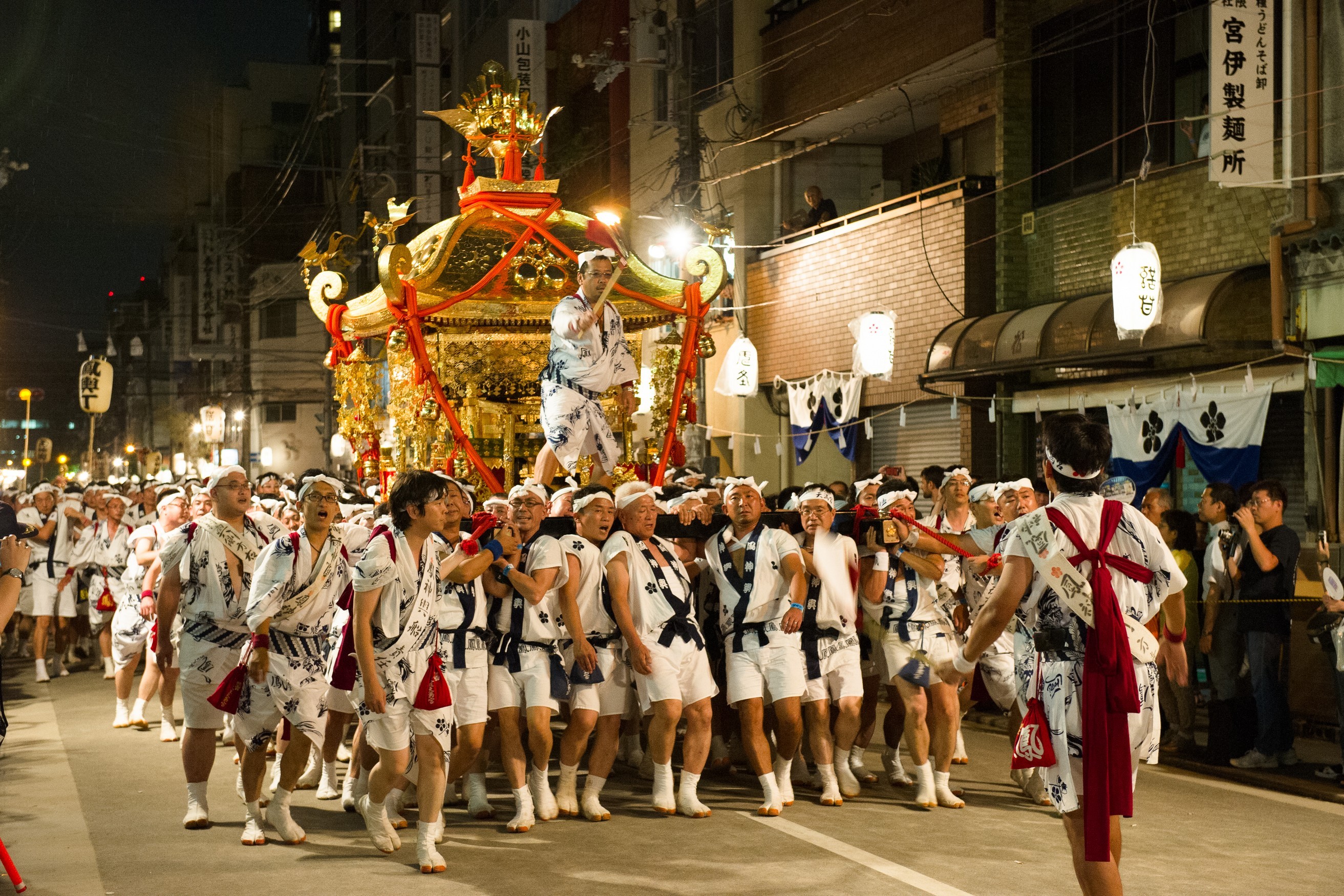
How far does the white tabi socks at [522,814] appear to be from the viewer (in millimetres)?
7668

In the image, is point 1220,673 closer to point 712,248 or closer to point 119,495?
point 712,248

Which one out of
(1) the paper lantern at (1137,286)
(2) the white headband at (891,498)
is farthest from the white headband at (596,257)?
(1) the paper lantern at (1137,286)

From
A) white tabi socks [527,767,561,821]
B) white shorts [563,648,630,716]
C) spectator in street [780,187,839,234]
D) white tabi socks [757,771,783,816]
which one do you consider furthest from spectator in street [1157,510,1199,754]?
spectator in street [780,187,839,234]

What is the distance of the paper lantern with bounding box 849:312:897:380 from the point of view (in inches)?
641

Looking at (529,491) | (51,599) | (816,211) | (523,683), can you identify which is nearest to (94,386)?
(51,599)

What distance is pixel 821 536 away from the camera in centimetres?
862

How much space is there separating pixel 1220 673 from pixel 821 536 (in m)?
3.38

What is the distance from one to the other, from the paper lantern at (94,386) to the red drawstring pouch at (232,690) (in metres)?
35.6

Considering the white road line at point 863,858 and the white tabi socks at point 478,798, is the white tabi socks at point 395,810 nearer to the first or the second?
the white tabi socks at point 478,798

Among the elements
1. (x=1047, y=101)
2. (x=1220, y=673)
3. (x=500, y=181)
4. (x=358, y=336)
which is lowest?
(x=1220, y=673)

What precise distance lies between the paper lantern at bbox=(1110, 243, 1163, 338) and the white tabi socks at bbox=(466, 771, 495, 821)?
7.33 metres

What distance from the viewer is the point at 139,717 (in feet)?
37.3

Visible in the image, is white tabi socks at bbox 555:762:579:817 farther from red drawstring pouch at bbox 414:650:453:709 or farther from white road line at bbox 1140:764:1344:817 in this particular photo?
white road line at bbox 1140:764:1344:817

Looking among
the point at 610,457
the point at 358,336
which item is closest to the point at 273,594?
the point at 610,457
